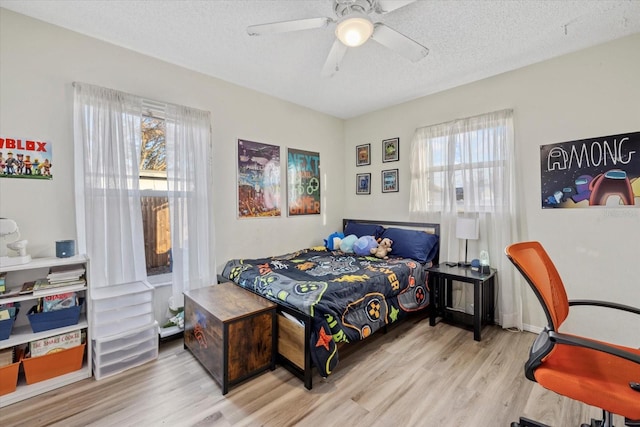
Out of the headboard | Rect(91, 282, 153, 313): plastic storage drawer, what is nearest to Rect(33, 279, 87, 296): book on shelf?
Rect(91, 282, 153, 313): plastic storage drawer

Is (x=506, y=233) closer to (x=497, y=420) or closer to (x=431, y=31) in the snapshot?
(x=497, y=420)

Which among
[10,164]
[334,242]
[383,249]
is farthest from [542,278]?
[10,164]

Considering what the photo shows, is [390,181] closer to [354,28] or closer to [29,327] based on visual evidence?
[354,28]

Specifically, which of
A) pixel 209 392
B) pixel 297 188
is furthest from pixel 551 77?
Result: pixel 209 392

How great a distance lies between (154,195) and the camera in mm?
2662

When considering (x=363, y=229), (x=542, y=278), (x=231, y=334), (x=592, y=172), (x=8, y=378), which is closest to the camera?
(x=542, y=278)

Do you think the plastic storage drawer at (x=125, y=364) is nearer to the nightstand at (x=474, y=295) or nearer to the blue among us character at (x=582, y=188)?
the nightstand at (x=474, y=295)

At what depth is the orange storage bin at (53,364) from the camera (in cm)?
188

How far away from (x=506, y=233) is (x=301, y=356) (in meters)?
2.34

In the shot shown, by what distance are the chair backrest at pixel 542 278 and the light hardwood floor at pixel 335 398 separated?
770 mm

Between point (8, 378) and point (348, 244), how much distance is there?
3062 mm

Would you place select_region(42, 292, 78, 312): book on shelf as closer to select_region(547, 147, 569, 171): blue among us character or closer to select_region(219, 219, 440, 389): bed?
select_region(219, 219, 440, 389): bed

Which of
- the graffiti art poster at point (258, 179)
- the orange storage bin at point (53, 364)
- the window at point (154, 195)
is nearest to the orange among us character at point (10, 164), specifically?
the window at point (154, 195)

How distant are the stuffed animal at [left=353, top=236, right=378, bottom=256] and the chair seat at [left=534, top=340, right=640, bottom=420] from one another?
213 cm
